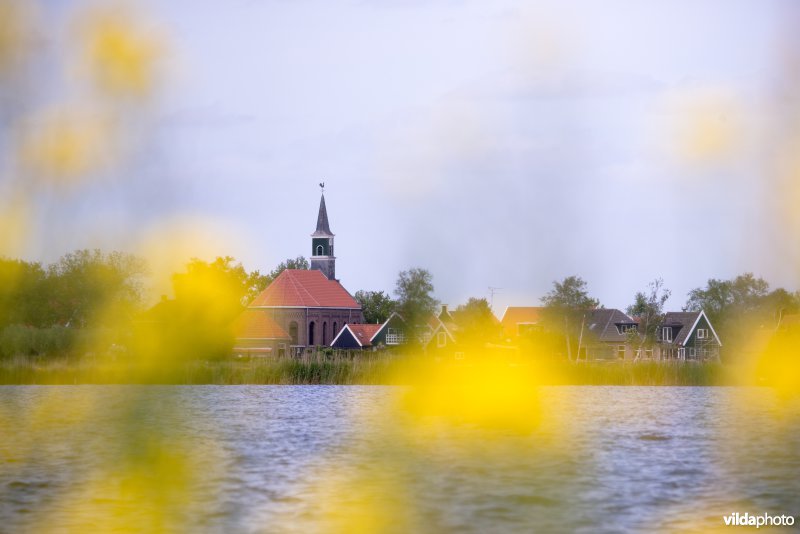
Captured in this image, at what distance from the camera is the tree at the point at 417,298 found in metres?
124

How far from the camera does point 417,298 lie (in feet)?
416

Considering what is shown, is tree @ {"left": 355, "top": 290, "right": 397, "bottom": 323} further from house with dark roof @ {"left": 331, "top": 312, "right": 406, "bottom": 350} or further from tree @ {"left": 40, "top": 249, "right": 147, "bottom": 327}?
Answer: tree @ {"left": 40, "top": 249, "right": 147, "bottom": 327}

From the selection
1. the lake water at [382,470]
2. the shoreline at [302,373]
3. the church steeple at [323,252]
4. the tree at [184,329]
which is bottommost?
the lake water at [382,470]

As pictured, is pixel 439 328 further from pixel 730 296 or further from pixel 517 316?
pixel 730 296

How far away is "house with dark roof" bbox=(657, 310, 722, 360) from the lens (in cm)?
13262

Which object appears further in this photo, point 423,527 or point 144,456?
point 144,456

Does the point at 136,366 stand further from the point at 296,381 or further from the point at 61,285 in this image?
the point at 61,285

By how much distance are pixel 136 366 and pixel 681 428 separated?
154 feet

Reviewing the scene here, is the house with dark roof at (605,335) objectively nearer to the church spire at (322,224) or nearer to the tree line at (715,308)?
the tree line at (715,308)

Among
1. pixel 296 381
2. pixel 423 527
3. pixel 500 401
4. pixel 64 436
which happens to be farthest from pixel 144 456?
pixel 296 381

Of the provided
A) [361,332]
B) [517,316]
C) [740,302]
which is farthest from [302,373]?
[740,302]

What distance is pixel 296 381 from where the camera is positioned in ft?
246

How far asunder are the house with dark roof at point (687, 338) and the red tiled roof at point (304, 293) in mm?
40348

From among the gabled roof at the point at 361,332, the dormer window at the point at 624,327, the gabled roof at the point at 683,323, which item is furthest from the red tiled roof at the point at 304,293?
the gabled roof at the point at 683,323
